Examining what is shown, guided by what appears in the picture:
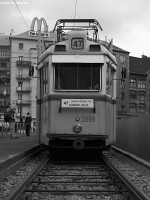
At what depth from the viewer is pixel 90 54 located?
12.6 metres

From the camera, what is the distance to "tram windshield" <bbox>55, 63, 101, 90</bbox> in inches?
491

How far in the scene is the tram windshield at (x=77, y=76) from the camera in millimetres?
12469

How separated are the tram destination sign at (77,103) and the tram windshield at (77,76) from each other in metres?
0.42

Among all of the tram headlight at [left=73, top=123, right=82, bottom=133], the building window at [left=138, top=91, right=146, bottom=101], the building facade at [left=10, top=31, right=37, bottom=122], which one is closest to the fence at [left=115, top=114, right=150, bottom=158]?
the tram headlight at [left=73, top=123, right=82, bottom=133]

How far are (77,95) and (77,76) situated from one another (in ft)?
2.04

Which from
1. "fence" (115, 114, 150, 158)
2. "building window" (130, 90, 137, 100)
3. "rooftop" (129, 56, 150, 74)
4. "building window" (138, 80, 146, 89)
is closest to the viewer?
"fence" (115, 114, 150, 158)

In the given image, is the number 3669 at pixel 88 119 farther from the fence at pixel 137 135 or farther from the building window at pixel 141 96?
the building window at pixel 141 96

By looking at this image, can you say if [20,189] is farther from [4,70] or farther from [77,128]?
[4,70]

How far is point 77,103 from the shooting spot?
12.2 meters

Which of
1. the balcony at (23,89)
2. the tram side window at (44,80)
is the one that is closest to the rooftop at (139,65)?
the balcony at (23,89)

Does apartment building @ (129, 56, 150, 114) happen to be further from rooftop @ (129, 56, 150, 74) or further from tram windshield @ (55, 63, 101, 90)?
tram windshield @ (55, 63, 101, 90)

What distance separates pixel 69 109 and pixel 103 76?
1.36m

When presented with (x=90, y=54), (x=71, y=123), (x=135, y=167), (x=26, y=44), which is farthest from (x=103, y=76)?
(x=26, y=44)

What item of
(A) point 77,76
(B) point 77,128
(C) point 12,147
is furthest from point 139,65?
(B) point 77,128
